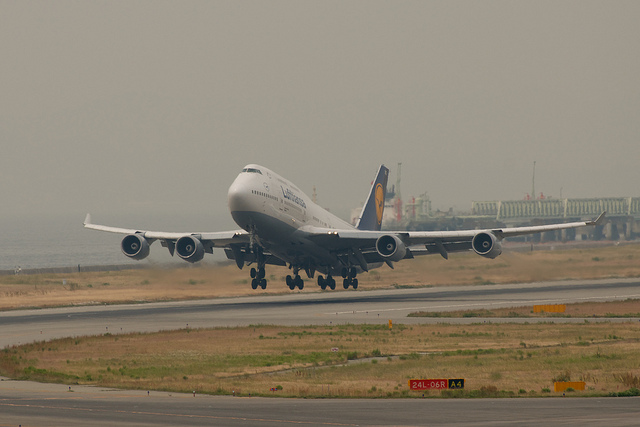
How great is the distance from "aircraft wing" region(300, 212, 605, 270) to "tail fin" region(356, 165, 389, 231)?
12403 millimetres

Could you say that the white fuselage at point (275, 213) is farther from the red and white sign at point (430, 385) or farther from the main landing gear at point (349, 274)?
the red and white sign at point (430, 385)

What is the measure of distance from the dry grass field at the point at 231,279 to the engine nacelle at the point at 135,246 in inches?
219

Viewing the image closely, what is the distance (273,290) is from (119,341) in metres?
44.2

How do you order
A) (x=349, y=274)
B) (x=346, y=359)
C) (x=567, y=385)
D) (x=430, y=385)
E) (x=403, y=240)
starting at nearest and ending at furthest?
(x=567, y=385) → (x=430, y=385) → (x=346, y=359) → (x=403, y=240) → (x=349, y=274)

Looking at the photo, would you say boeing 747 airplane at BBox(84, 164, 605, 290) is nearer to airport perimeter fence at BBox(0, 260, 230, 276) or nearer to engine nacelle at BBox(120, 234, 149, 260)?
engine nacelle at BBox(120, 234, 149, 260)

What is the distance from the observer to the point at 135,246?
73688 mm

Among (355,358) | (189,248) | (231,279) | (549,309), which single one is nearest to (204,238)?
(189,248)

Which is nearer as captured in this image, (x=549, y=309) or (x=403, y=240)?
(x=549, y=309)

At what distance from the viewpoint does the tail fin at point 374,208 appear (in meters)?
88.5

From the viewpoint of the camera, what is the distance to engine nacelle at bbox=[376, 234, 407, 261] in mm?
70500

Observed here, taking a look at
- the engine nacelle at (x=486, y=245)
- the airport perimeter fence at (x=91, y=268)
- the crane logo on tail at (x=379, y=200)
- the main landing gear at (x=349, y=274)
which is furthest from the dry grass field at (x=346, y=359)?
the crane logo on tail at (x=379, y=200)

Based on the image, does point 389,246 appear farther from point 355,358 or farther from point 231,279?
point 355,358

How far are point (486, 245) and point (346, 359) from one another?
30.6m

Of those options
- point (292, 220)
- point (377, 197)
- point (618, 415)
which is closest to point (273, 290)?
point (377, 197)
